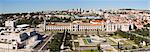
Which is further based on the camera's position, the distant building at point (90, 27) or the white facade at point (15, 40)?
the distant building at point (90, 27)

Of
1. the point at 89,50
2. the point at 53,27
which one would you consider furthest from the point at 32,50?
the point at 53,27

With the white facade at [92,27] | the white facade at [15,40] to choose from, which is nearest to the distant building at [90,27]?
the white facade at [92,27]

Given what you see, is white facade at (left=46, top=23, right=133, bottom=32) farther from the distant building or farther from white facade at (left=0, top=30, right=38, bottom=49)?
white facade at (left=0, top=30, right=38, bottom=49)

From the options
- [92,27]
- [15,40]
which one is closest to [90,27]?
[92,27]

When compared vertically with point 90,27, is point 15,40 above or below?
above

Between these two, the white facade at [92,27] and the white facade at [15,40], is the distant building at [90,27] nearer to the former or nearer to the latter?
the white facade at [92,27]

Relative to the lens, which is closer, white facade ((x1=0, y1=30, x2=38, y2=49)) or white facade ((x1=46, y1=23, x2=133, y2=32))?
white facade ((x1=0, y1=30, x2=38, y2=49))

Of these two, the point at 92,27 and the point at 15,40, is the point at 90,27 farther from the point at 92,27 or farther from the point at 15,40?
the point at 15,40

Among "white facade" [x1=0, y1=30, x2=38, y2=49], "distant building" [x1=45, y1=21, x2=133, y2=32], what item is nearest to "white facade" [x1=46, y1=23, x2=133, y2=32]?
"distant building" [x1=45, y1=21, x2=133, y2=32]

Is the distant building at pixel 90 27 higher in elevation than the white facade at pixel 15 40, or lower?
lower

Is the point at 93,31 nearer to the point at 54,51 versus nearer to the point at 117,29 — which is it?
the point at 117,29

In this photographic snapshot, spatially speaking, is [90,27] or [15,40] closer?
[15,40]
